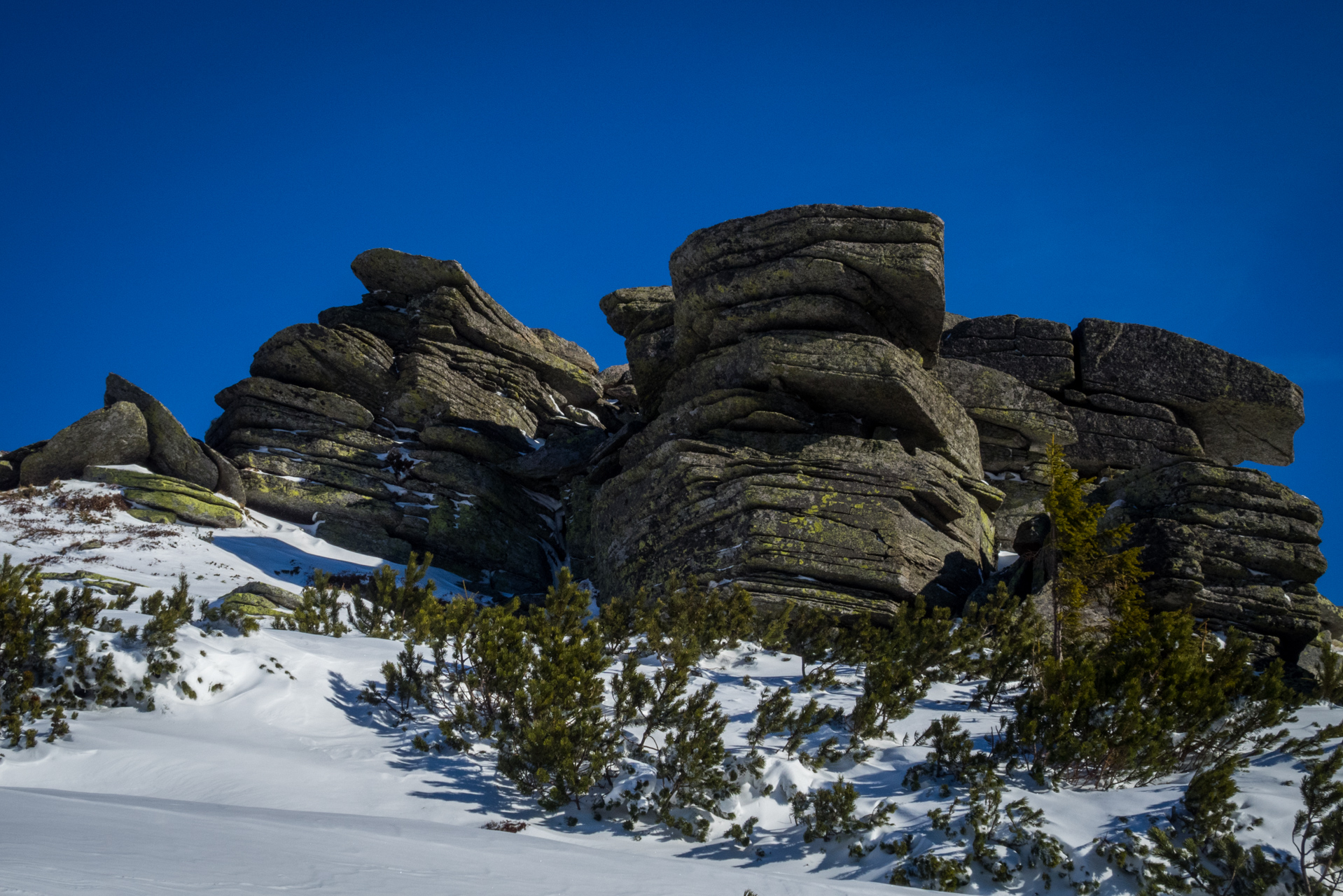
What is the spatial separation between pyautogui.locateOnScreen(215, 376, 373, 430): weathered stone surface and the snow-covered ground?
17669 mm

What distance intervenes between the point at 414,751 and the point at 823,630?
7.15m

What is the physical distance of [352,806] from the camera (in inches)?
290

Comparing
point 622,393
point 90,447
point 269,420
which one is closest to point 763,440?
point 269,420

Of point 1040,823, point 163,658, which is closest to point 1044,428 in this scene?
point 1040,823

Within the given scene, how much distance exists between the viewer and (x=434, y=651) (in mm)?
10398

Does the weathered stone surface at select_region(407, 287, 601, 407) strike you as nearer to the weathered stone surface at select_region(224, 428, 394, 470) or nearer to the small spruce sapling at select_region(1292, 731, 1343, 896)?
the weathered stone surface at select_region(224, 428, 394, 470)

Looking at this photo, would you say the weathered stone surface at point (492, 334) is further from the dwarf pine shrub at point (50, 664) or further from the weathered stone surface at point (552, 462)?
the dwarf pine shrub at point (50, 664)

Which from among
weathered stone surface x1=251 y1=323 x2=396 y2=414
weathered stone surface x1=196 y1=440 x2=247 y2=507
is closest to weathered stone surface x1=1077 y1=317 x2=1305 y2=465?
weathered stone surface x1=251 y1=323 x2=396 y2=414

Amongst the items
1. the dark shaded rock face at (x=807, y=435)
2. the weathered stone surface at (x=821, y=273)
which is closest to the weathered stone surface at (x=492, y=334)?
the dark shaded rock face at (x=807, y=435)

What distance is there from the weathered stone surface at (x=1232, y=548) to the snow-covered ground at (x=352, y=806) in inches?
321

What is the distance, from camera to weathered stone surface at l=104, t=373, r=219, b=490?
23750mm

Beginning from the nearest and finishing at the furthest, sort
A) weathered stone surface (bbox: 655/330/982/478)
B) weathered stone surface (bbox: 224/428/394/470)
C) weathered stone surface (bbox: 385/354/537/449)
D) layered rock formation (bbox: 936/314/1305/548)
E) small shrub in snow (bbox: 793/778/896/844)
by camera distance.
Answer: small shrub in snow (bbox: 793/778/896/844), weathered stone surface (bbox: 655/330/982/478), weathered stone surface (bbox: 224/428/394/470), layered rock formation (bbox: 936/314/1305/548), weathered stone surface (bbox: 385/354/537/449)

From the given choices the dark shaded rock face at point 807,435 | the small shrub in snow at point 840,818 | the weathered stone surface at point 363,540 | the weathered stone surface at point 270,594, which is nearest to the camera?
the small shrub in snow at point 840,818

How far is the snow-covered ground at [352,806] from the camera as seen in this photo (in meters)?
4.20
